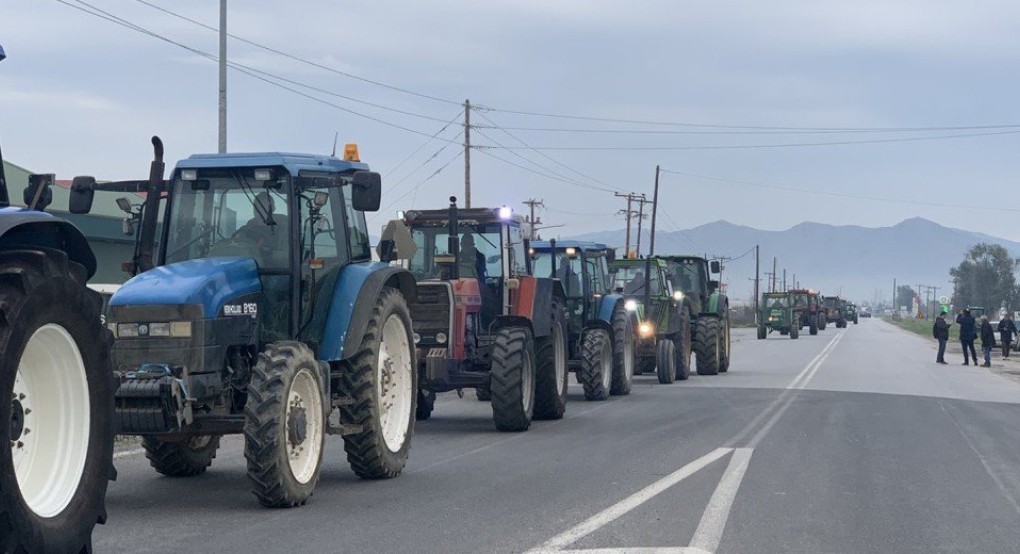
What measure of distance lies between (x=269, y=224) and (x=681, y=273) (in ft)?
68.8

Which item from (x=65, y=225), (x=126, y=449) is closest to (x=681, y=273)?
(x=126, y=449)

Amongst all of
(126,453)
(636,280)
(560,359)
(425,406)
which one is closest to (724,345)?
(636,280)

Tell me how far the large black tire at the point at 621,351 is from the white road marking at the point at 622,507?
29.8 feet

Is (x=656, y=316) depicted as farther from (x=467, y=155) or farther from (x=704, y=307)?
(x=467, y=155)

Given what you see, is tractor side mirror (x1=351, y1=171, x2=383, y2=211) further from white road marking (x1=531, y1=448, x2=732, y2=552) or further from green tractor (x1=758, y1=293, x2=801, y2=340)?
green tractor (x1=758, y1=293, x2=801, y2=340)

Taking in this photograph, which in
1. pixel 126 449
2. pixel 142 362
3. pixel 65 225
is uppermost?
pixel 65 225

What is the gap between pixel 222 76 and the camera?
84.3 ft

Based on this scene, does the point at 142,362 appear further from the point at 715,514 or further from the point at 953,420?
the point at 953,420

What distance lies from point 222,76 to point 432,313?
13.0 m

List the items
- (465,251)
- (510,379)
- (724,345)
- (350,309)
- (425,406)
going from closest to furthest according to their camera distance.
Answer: (350,309)
(510,379)
(465,251)
(425,406)
(724,345)

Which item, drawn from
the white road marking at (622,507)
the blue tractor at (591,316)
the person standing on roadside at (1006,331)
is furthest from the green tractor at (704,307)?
the white road marking at (622,507)

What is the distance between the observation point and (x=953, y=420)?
17.6m

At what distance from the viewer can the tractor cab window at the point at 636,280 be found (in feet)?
84.9

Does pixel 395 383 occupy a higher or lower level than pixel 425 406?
higher
